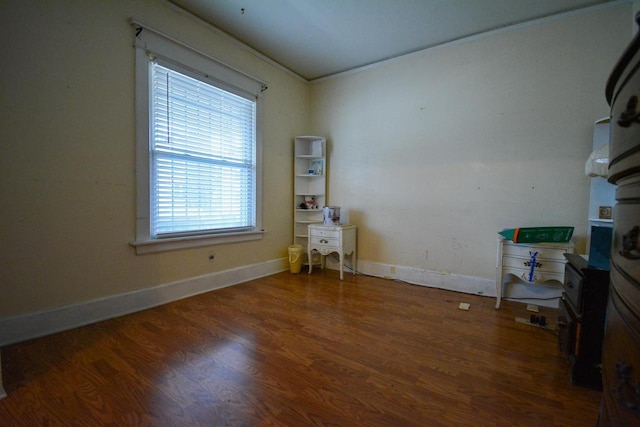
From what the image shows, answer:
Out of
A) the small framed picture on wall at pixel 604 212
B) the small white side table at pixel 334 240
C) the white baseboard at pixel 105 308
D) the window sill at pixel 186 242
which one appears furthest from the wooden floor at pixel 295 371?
the small white side table at pixel 334 240

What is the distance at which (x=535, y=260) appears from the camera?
2230 millimetres

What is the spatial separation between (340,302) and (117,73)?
106 inches

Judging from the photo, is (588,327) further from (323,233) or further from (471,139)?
(323,233)

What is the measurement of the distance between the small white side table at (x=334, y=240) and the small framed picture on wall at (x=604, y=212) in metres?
2.29

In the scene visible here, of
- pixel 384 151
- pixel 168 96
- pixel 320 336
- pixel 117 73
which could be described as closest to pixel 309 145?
pixel 384 151

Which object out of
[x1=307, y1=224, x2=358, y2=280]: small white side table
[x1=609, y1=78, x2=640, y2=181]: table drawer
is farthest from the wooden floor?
[x1=609, y1=78, x2=640, y2=181]: table drawer

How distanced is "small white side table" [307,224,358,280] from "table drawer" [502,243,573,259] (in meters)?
1.64

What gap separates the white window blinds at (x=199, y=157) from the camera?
7.94 feet

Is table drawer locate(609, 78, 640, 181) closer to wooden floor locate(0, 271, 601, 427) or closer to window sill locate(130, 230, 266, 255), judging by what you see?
wooden floor locate(0, 271, 601, 427)

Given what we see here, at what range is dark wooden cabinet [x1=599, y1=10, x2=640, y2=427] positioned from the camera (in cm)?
50

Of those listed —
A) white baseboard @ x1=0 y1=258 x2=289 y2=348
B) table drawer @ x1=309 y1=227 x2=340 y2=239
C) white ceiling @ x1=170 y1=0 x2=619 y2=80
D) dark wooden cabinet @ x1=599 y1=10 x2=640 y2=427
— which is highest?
white ceiling @ x1=170 y1=0 x2=619 y2=80

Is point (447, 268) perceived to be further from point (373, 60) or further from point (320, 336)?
point (373, 60)

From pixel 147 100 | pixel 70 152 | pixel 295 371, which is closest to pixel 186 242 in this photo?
pixel 70 152

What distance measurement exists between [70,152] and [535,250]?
366 cm
